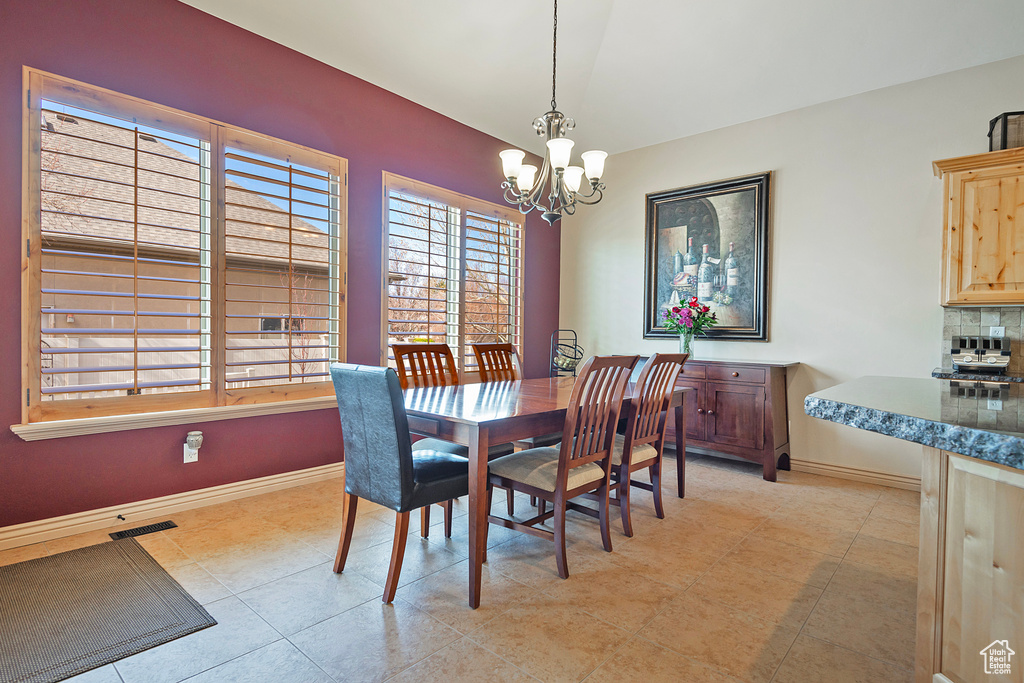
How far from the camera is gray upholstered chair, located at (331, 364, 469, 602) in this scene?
5.97 feet

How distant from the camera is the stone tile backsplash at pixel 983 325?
123 inches

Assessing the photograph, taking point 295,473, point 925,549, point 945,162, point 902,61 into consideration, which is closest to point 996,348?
point 945,162

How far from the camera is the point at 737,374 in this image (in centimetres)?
385

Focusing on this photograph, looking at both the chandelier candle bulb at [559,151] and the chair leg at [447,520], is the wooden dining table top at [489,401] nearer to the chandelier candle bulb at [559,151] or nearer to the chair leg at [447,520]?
the chair leg at [447,520]

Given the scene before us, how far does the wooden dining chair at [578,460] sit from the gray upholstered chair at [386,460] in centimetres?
30

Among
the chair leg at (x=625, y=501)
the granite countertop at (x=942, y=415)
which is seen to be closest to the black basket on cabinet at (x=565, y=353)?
the chair leg at (x=625, y=501)

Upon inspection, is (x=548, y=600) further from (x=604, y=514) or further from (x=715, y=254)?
(x=715, y=254)

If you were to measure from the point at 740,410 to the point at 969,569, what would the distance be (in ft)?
9.47

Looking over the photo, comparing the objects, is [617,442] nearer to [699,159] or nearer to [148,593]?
[148,593]

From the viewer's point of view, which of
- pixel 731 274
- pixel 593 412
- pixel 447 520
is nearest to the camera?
pixel 593 412

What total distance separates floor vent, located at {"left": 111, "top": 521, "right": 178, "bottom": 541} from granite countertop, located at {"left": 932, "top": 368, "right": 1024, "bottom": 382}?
462 centimetres

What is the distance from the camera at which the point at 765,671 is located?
157 cm

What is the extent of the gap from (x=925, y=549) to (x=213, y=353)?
3327 millimetres

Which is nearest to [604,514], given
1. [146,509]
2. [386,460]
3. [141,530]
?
[386,460]
